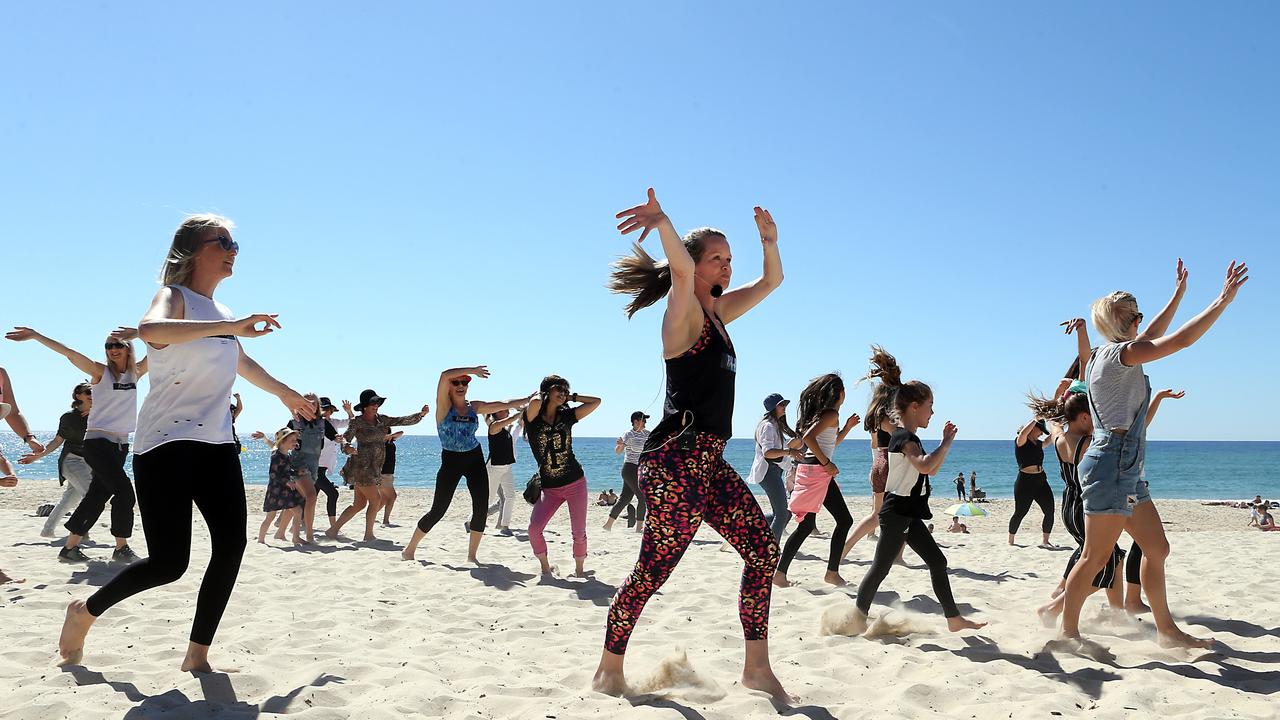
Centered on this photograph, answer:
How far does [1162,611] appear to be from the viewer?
15.0 ft

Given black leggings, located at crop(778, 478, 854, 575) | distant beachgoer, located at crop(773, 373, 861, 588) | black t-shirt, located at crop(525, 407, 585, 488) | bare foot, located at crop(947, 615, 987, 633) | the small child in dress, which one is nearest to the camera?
bare foot, located at crop(947, 615, 987, 633)

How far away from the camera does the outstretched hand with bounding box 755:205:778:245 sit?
13.0 ft

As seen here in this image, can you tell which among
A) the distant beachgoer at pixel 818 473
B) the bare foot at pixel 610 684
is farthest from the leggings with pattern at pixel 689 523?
the distant beachgoer at pixel 818 473

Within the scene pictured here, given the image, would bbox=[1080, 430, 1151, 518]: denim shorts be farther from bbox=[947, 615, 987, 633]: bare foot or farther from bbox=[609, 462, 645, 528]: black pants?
bbox=[609, 462, 645, 528]: black pants

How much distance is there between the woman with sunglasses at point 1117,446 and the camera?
14.0 feet

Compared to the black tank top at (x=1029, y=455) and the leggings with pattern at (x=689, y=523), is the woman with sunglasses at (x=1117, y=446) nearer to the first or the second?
the leggings with pattern at (x=689, y=523)

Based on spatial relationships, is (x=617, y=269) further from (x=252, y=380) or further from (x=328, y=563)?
(x=328, y=563)

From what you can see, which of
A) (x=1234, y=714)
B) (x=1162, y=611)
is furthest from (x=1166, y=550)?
(x=1234, y=714)

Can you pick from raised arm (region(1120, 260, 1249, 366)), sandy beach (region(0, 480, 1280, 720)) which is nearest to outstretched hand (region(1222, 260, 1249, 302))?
raised arm (region(1120, 260, 1249, 366))

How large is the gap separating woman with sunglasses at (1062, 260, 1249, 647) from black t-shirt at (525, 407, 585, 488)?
13.5 feet

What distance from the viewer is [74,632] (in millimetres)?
3689

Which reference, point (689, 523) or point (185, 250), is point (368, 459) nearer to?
point (185, 250)

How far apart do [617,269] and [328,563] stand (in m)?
5.63

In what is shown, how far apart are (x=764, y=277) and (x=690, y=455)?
1073mm
